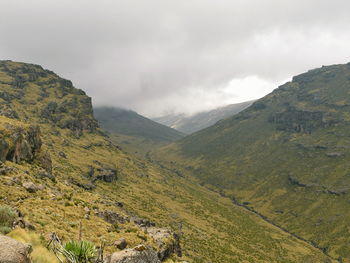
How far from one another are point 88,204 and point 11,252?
1124 inches

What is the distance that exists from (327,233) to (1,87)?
709ft

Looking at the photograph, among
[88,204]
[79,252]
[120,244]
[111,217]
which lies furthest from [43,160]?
[79,252]

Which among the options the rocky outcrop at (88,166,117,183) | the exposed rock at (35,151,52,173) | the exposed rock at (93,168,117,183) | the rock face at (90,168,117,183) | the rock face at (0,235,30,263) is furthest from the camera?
the exposed rock at (93,168,117,183)

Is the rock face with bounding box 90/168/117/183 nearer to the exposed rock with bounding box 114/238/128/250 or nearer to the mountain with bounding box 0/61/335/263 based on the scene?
the mountain with bounding box 0/61/335/263

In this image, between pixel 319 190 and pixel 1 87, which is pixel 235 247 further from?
pixel 1 87

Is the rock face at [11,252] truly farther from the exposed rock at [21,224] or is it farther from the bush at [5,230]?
the exposed rock at [21,224]

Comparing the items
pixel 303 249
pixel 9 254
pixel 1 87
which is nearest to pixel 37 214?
pixel 9 254

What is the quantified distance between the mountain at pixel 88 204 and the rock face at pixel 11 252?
5cm

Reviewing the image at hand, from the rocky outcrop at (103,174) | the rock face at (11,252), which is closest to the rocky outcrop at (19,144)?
the rock face at (11,252)

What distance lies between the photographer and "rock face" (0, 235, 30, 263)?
956cm

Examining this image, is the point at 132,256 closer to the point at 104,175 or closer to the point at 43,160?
the point at 43,160

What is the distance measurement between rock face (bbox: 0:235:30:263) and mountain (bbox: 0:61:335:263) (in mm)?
54

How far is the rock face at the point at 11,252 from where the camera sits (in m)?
9.56

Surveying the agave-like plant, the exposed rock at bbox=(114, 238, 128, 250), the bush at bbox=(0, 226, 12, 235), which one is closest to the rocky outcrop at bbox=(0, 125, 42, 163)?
the exposed rock at bbox=(114, 238, 128, 250)
